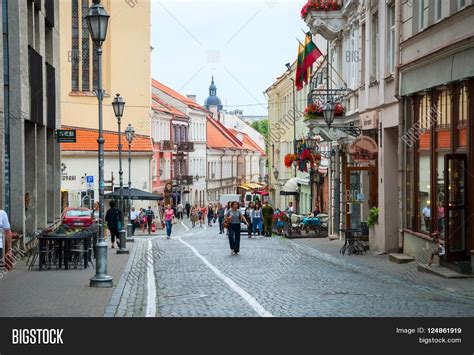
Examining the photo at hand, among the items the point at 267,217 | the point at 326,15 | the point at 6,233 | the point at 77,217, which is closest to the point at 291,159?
the point at 267,217

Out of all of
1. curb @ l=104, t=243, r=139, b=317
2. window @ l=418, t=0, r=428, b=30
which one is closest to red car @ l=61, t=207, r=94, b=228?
curb @ l=104, t=243, r=139, b=317

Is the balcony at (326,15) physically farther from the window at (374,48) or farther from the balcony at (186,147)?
the balcony at (186,147)

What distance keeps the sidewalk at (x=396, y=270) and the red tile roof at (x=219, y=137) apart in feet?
279

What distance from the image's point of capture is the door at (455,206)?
20.6 metres

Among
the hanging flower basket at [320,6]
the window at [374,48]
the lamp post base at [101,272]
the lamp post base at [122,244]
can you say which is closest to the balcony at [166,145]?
the hanging flower basket at [320,6]

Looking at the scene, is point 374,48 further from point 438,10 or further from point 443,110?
point 443,110

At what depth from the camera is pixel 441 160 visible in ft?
75.0

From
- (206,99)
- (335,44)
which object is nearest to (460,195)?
(335,44)

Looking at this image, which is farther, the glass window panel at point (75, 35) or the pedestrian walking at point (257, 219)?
the glass window panel at point (75, 35)

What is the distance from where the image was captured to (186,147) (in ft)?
319

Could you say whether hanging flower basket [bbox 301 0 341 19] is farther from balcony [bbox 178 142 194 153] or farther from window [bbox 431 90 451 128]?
balcony [bbox 178 142 194 153]

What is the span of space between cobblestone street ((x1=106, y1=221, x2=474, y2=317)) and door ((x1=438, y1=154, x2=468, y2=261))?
1323 mm

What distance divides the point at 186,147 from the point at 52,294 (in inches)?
3157

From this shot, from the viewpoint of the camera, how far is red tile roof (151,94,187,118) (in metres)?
85.1
